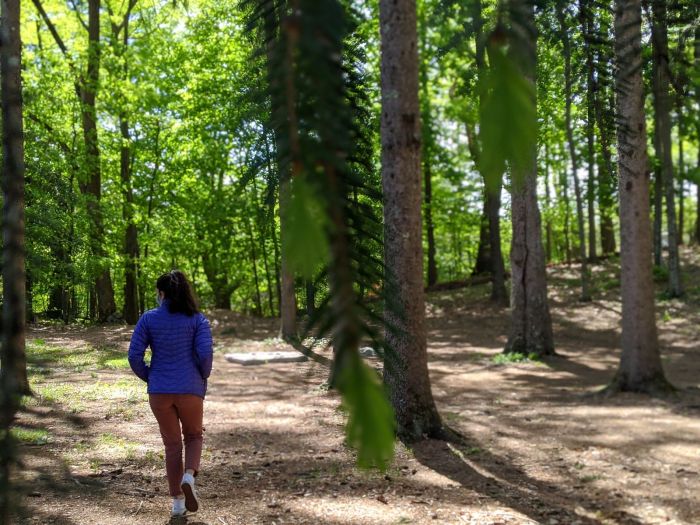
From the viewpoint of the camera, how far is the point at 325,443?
22.7 ft

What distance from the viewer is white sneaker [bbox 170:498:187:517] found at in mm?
4789

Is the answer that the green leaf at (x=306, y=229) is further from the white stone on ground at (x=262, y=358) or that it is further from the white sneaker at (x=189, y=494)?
the white stone on ground at (x=262, y=358)

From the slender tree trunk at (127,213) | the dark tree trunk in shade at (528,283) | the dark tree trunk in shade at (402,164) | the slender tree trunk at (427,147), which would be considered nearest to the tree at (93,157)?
the slender tree trunk at (127,213)

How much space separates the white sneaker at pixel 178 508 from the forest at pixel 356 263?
123 mm

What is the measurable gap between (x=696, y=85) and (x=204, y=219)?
20.9 metres

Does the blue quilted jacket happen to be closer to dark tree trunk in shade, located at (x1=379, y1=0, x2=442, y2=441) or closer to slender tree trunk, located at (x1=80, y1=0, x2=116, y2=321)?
dark tree trunk in shade, located at (x1=379, y1=0, x2=442, y2=441)

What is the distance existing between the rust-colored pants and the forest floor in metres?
0.36

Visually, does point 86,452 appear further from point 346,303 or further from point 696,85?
point 346,303

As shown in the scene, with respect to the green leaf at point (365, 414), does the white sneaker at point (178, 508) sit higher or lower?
lower

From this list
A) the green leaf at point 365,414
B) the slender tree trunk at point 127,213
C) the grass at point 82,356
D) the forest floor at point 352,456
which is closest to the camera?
the green leaf at point 365,414

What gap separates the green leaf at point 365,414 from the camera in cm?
40

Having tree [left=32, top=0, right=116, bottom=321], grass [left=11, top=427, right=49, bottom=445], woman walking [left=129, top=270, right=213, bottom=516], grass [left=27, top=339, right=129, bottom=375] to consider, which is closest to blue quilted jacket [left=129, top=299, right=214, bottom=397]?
woman walking [left=129, top=270, right=213, bottom=516]

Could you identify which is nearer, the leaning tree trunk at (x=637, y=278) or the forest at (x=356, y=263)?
the forest at (x=356, y=263)

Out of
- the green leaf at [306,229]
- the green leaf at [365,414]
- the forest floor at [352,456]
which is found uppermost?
the green leaf at [306,229]
